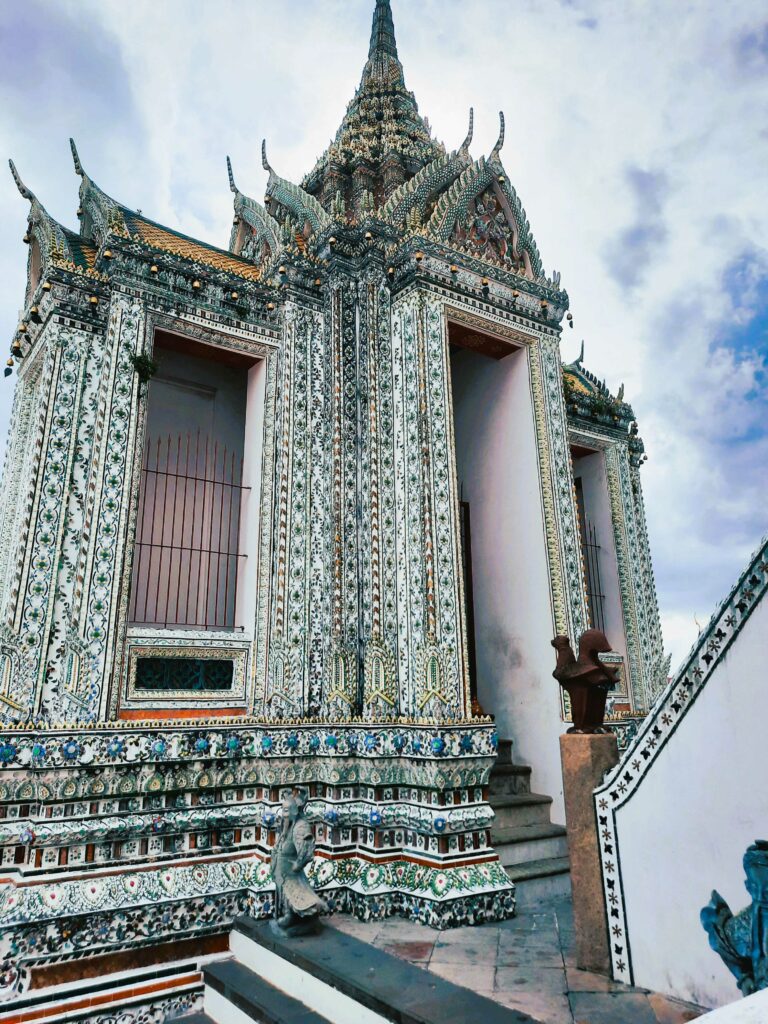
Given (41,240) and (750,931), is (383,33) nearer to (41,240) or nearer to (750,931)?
(41,240)

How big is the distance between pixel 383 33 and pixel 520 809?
13478mm

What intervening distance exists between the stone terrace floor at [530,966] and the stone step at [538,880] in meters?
0.16

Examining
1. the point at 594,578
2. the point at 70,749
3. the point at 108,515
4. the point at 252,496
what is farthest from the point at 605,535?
the point at 70,749

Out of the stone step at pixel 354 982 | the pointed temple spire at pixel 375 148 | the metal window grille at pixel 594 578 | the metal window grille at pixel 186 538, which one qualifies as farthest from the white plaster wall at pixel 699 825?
the pointed temple spire at pixel 375 148

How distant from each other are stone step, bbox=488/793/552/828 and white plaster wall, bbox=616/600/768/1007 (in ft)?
8.95

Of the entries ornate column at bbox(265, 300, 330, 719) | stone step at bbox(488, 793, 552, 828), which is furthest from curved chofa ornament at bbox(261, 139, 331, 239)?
stone step at bbox(488, 793, 552, 828)

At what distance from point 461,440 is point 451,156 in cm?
339

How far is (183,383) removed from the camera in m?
7.93

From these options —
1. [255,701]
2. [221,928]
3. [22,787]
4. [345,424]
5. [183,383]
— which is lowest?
[221,928]

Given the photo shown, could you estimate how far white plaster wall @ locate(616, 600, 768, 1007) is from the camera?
3.65 metres

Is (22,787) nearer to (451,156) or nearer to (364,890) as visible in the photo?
(364,890)

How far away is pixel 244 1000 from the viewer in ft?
14.9

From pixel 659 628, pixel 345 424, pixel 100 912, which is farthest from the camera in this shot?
pixel 659 628

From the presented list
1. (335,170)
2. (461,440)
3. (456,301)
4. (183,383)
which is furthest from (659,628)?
(335,170)
